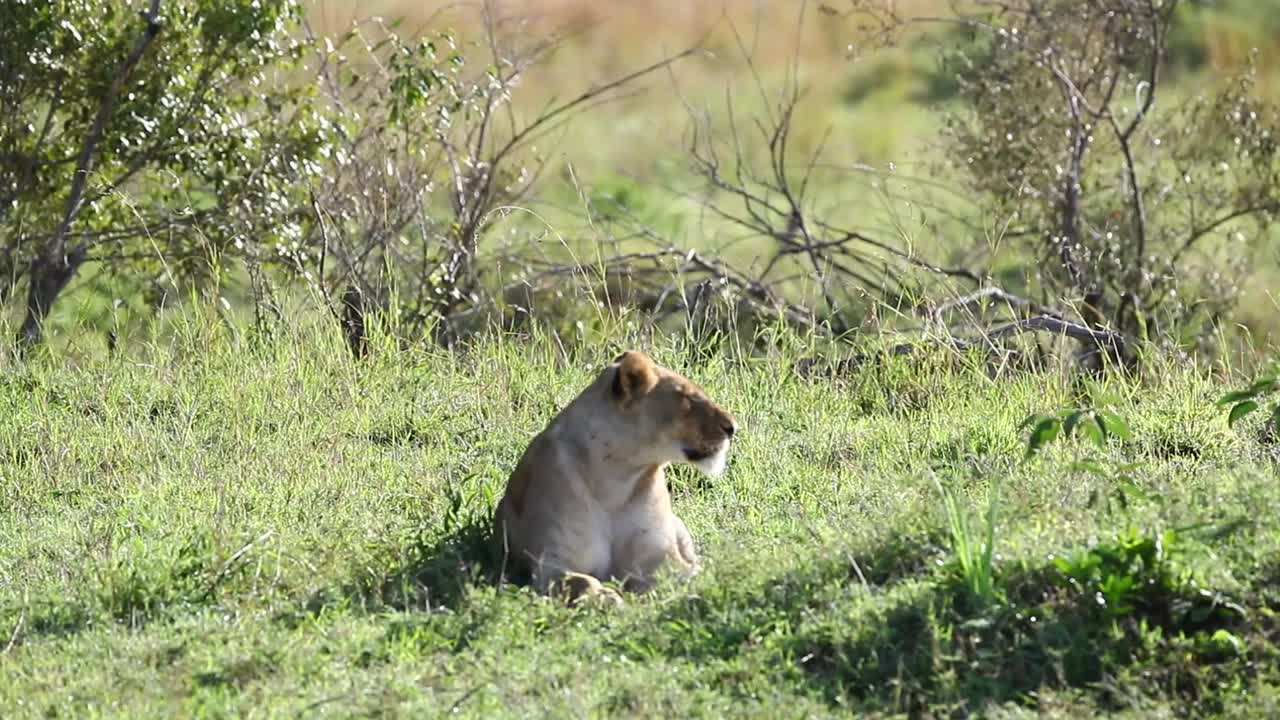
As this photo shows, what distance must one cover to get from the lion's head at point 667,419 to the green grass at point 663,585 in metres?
0.34

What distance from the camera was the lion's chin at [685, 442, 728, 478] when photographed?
592cm

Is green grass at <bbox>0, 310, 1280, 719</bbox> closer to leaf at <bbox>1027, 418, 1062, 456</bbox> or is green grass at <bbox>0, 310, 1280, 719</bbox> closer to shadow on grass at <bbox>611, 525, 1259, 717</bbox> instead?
shadow on grass at <bbox>611, 525, 1259, 717</bbox>

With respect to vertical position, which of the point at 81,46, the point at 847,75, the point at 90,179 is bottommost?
the point at 847,75

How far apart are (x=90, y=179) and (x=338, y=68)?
1.41 meters

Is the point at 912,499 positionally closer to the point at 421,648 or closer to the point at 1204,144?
the point at 421,648

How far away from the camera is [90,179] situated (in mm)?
9445

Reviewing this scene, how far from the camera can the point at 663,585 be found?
18.8 ft

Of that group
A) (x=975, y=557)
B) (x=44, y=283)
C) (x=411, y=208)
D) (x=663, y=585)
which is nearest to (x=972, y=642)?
(x=975, y=557)

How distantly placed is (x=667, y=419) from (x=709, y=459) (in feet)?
0.54

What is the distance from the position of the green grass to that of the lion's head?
338 mm

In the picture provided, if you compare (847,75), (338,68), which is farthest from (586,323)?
(847,75)

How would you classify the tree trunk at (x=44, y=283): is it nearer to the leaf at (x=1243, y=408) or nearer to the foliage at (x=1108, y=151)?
the foliage at (x=1108, y=151)

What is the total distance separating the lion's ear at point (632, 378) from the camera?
19.4 feet

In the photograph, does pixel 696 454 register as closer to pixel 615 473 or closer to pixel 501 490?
pixel 615 473
